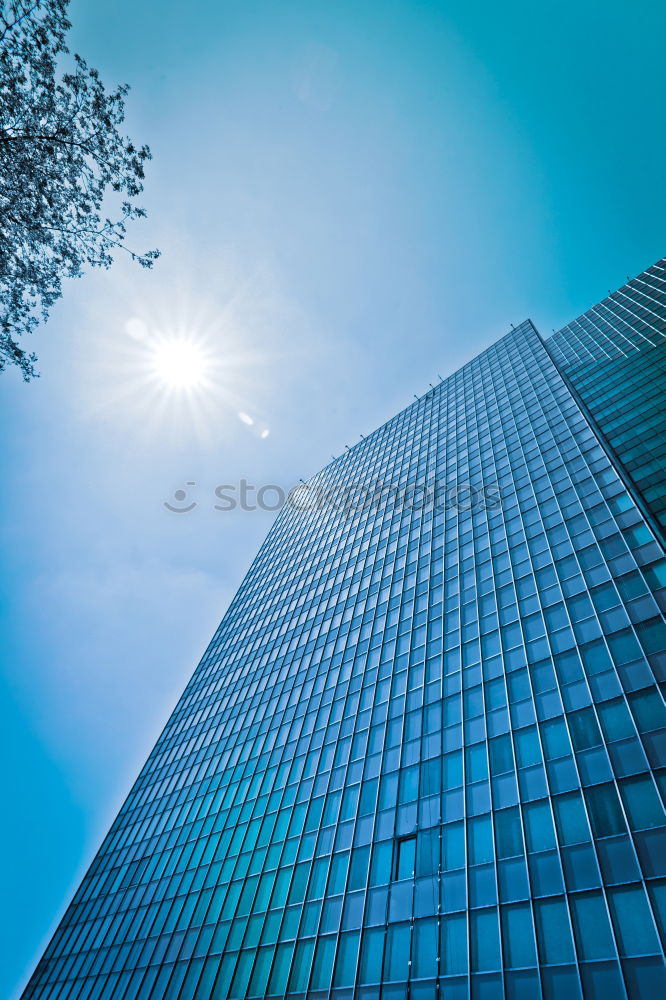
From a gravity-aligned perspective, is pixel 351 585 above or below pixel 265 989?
above

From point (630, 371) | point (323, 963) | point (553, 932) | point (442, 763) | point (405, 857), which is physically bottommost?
point (553, 932)

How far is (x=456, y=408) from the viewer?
64625 millimetres

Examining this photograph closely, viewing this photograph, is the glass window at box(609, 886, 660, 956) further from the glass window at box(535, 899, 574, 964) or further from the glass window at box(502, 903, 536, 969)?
the glass window at box(502, 903, 536, 969)

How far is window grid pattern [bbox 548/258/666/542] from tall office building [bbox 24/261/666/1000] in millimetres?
412

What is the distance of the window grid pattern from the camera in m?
35.0

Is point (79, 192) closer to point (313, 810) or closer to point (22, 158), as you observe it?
point (22, 158)

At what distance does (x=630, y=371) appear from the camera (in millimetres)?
49594

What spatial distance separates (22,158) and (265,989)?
3667 cm

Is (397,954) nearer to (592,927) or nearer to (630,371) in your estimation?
(592,927)

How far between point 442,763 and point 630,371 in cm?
4630

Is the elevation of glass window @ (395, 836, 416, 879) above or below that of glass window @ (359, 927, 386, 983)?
above

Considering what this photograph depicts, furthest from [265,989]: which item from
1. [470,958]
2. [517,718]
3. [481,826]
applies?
[517,718]

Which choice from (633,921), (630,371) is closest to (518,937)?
(633,921)

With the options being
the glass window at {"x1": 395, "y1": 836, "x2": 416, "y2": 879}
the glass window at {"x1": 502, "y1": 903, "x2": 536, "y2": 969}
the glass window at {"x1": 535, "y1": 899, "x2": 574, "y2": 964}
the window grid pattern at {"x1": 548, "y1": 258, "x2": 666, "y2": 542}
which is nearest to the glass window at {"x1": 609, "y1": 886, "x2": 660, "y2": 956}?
the glass window at {"x1": 535, "y1": 899, "x2": 574, "y2": 964}
